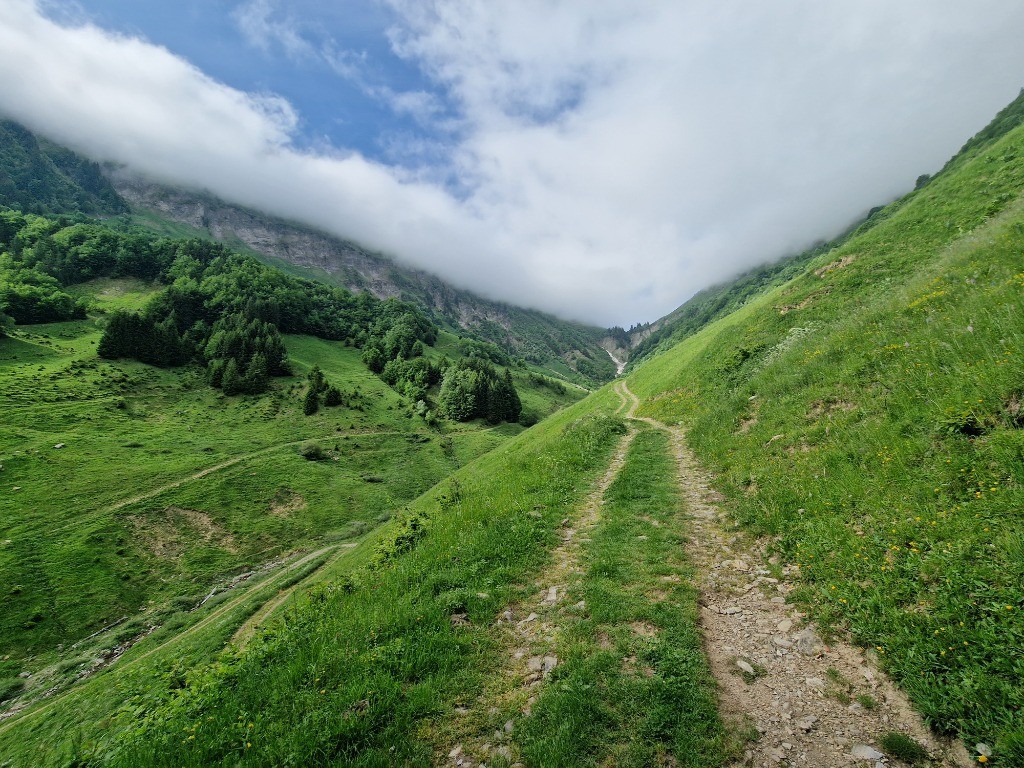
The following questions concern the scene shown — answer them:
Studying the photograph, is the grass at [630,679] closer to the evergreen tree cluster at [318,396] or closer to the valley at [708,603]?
the valley at [708,603]

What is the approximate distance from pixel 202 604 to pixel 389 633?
Result: 1833 inches

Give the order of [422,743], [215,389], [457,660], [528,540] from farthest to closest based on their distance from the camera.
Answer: [215,389]
[528,540]
[457,660]
[422,743]

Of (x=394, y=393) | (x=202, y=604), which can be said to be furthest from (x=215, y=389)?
(x=202, y=604)

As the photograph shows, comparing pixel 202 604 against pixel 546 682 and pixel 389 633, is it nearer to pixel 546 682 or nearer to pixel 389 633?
pixel 389 633

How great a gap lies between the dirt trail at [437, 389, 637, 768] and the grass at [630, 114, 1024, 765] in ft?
15.4

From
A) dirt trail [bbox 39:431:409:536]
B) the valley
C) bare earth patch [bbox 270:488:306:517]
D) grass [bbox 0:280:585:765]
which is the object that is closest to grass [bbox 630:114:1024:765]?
the valley

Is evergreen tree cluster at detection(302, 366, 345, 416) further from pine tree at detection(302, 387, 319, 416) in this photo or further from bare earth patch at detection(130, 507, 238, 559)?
bare earth patch at detection(130, 507, 238, 559)

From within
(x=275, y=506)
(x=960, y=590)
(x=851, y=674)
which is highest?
(x=960, y=590)

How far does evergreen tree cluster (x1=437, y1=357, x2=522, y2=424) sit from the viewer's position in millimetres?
113562

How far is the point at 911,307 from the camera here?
14391mm

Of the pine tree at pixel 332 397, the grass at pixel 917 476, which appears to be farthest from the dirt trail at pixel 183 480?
the grass at pixel 917 476

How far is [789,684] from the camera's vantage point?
600 centimetres

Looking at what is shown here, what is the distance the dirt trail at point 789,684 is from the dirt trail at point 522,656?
274 centimetres

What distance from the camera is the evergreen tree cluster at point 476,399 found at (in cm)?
11356
